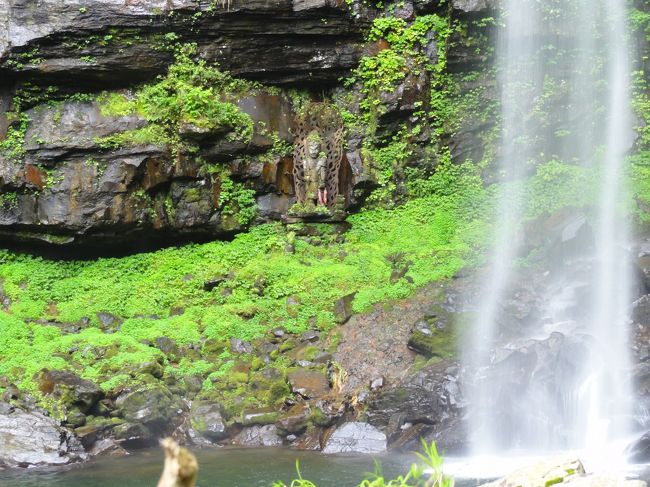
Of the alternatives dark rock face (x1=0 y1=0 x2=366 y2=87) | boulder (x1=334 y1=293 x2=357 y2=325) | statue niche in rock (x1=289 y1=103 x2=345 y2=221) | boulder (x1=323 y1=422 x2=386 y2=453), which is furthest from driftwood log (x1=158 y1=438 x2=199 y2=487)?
dark rock face (x1=0 y1=0 x2=366 y2=87)

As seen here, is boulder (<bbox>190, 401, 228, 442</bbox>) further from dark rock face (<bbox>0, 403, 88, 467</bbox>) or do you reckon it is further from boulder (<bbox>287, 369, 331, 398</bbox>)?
dark rock face (<bbox>0, 403, 88, 467</bbox>)

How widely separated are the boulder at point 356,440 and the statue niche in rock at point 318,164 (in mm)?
7926

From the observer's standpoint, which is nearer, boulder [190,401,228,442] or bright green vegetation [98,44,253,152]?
boulder [190,401,228,442]

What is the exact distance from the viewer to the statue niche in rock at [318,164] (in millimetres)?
19625

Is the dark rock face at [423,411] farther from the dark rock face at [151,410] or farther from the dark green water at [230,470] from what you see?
the dark rock face at [151,410]

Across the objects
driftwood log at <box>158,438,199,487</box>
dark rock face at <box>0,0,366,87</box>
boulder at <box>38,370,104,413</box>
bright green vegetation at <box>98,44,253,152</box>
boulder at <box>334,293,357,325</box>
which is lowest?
boulder at <box>38,370,104,413</box>

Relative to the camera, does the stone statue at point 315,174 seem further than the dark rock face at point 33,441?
Yes

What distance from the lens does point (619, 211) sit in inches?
712

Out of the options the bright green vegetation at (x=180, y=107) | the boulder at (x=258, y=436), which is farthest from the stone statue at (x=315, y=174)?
the boulder at (x=258, y=436)

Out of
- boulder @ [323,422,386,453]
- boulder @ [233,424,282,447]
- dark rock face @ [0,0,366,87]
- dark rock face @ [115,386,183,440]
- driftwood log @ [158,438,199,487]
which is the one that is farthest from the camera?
dark rock face @ [0,0,366,87]

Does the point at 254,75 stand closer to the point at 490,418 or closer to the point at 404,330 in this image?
the point at 404,330

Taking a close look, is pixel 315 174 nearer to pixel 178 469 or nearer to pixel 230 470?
pixel 230 470

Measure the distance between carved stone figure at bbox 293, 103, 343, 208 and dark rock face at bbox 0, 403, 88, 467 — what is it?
9192mm

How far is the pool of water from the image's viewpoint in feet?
33.7
